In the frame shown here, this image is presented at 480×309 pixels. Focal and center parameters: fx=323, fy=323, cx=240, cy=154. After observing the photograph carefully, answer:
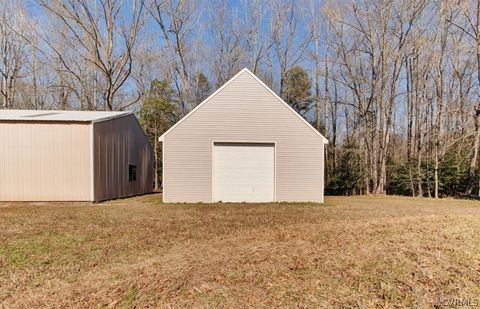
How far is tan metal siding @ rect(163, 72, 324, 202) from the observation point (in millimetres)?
12611

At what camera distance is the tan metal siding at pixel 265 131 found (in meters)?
12.6

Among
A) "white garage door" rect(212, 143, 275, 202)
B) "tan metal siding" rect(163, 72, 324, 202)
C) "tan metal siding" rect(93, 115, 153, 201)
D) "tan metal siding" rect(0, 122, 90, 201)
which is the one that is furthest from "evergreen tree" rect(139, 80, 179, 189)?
"white garage door" rect(212, 143, 275, 202)

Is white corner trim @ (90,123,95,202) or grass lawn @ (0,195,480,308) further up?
white corner trim @ (90,123,95,202)

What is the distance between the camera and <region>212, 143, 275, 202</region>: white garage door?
1260 cm

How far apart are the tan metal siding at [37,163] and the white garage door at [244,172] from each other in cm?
549

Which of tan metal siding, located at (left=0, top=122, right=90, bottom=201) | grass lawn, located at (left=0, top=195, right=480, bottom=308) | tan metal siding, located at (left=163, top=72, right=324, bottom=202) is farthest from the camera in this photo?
tan metal siding, located at (left=163, top=72, right=324, bottom=202)

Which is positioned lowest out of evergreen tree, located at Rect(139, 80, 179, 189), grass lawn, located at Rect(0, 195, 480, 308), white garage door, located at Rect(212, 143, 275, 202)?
grass lawn, located at Rect(0, 195, 480, 308)

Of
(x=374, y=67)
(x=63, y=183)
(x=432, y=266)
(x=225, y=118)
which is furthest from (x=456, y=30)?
(x=63, y=183)

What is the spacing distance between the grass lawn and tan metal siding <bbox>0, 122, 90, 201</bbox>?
20.5 ft

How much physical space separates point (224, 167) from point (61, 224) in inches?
253

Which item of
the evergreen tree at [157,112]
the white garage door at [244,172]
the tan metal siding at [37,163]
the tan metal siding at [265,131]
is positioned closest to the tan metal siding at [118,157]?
the tan metal siding at [37,163]

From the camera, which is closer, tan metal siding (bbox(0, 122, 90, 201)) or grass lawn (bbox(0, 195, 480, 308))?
grass lawn (bbox(0, 195, 480, 308))

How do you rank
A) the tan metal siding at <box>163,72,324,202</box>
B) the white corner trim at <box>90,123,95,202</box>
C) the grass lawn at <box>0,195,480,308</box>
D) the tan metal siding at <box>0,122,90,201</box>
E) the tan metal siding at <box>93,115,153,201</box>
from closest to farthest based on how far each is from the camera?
the grass lawn at <box>0,195,480,308</box> < the tan metal siding at <box>0,122,90,201</box> < the white corner trim at <box>90,123,95,202</box> < the tan metal siding at <box>163,72,324,202</box> < the tan metal siding at <box>93,115,153,201</box>

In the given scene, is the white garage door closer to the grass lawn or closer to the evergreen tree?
the grass lawn
